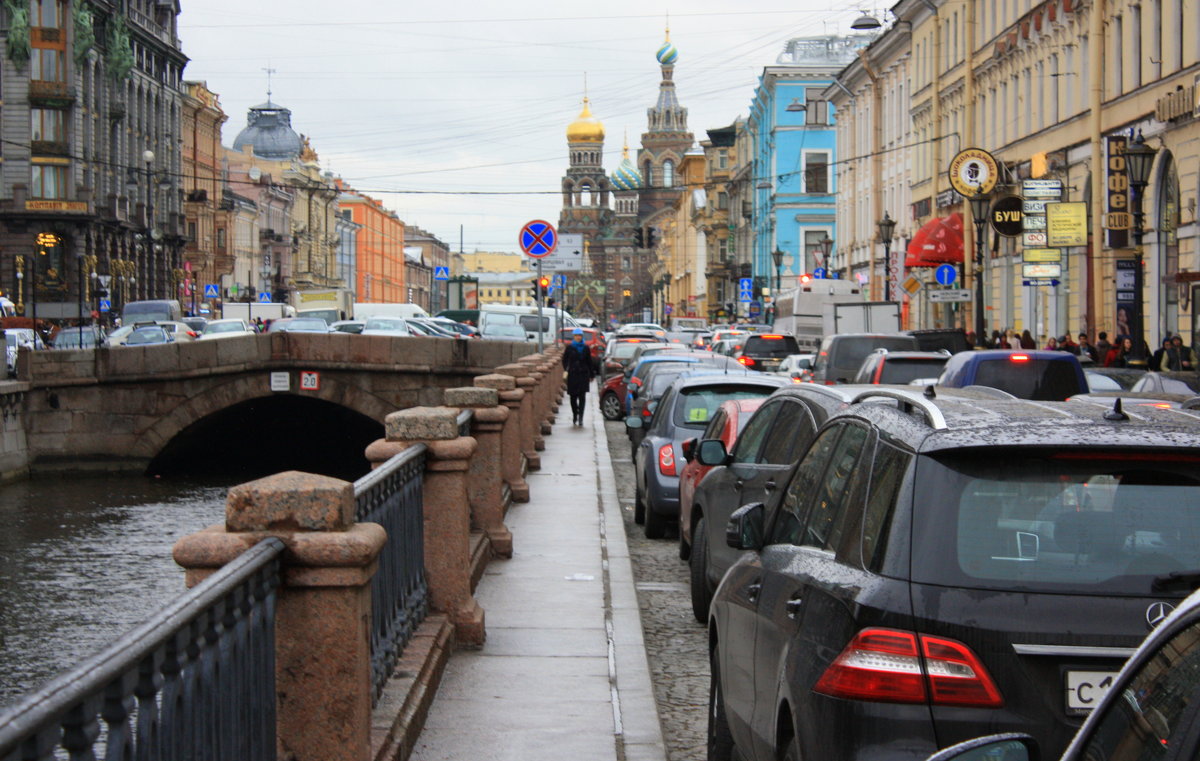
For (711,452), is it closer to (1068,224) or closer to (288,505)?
(288,505)

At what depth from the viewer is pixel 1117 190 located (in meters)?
31.2

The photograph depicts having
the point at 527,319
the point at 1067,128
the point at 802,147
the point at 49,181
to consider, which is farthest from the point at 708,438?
the point at 802,147

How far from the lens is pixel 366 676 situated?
5.60m

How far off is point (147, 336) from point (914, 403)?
43841mm

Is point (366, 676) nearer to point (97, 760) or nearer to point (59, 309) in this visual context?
point (97, 760)

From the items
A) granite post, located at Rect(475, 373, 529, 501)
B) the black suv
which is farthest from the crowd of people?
the black suv

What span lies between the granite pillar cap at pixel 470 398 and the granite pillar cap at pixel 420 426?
3244 millimetres

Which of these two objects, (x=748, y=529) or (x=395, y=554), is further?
(x=395, y=554)

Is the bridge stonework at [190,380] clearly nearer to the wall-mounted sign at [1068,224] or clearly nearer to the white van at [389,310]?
the wall-mounted sign at [1068,224]

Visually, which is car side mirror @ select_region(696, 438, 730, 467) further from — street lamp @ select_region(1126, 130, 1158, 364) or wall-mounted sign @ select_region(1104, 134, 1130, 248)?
wall-mounted sign @ select_region(1104, 134, 1130, 248)

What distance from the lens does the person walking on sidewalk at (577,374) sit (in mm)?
31312

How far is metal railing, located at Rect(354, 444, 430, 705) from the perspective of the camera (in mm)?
6871

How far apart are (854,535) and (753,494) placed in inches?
212

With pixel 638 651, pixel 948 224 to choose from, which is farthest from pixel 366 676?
pixel 948 224
